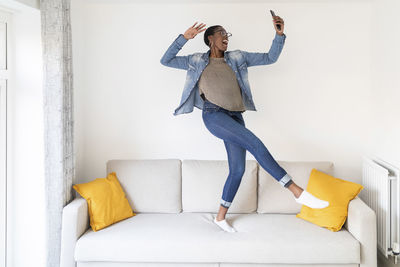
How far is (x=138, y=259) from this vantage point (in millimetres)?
2746

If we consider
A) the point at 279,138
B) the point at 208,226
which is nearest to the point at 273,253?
the point at 208,226

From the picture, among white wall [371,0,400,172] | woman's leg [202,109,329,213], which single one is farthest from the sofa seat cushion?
white wall [371,0,400,172]

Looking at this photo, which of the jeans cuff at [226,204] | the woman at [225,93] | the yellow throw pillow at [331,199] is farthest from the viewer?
the jeans cuff at [226,204]

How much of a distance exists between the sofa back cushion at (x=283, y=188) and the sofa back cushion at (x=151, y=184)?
2.44 feet

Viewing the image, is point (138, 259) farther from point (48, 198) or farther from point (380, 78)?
point (380, 78)

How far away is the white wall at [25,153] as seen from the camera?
10.0 feet

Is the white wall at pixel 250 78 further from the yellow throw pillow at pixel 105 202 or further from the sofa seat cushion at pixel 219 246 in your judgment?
the sofa seat cushion at pixel 219 246

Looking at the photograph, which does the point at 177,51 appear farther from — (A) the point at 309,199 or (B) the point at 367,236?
(B) the point at 367,236

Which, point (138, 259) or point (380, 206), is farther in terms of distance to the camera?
point (380, 206)

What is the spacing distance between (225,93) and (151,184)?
1.09 meters

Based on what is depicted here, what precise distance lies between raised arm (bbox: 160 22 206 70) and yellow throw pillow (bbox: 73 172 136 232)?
3.80 feet

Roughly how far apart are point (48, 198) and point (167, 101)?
1.41m

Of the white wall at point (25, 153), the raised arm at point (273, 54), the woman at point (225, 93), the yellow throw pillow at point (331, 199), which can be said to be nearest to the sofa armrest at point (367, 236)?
the yellow throw pillow at point (331, 199)

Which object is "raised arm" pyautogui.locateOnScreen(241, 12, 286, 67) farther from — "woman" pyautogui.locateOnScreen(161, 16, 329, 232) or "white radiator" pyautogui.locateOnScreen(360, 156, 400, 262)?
"white radiator" pyautogui.locateOnScreen(360, 156, 400, 262)
